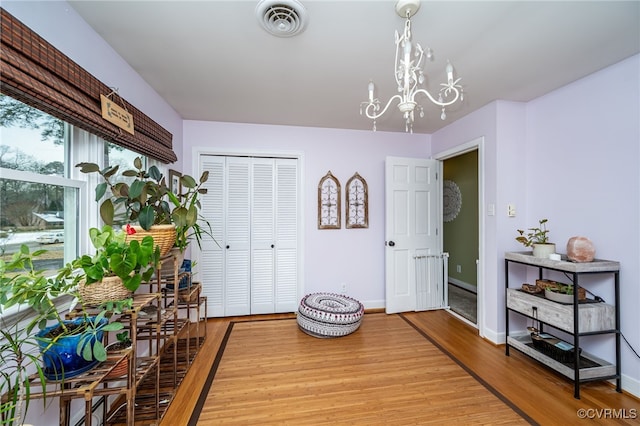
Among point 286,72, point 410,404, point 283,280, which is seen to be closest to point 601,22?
point 286,72

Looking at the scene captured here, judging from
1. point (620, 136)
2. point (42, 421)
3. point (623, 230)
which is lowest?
point (42, 421)

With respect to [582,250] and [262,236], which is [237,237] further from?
[582,250]

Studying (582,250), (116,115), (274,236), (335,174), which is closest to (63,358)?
(116,115)

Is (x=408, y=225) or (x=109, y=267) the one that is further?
(x=408, y=225)

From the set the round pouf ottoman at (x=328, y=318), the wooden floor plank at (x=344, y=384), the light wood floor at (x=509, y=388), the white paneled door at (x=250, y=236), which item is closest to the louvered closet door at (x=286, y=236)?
the white paneled door at (x=250, y=236)

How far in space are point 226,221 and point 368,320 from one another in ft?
6.81

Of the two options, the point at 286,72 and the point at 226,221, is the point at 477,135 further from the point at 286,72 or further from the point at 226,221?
the point at 226,221

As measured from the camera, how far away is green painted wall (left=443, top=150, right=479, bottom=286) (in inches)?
164

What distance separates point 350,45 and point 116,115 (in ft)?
5.07

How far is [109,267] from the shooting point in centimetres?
119

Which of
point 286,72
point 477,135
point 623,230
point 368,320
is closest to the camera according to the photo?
point 623,230

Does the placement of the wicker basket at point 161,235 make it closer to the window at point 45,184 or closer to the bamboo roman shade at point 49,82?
the window at point 45,184

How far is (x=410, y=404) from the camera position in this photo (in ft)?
5.74

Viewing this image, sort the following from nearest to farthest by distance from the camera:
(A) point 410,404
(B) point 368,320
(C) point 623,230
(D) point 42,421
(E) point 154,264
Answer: (D) point 42,421, (E) point 154,264, (A) point 410,404, (C) point 623,230, (B) point 368,320
